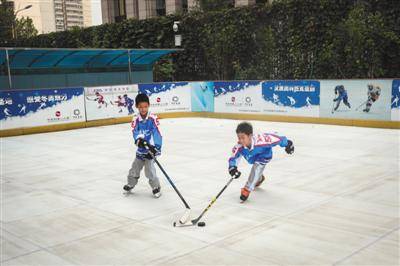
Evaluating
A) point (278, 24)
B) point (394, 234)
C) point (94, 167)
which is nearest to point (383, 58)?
point (278, 24)

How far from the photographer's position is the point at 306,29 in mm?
20516

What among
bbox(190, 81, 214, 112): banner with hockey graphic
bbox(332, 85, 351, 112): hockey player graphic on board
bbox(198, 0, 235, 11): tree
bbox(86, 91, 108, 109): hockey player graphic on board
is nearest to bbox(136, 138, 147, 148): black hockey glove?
bbox(332, 85, 351, 112): hockey player graphic on board

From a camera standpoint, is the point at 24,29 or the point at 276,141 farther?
the point at 24,29

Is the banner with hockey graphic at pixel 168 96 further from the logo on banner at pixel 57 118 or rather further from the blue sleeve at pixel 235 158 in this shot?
the blue sleeve at pixel 235 158

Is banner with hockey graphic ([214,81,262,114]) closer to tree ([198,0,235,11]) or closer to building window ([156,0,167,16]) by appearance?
tree ([198,0,235,11])

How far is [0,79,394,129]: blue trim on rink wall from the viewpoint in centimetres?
1459

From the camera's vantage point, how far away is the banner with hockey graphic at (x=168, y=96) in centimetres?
1886

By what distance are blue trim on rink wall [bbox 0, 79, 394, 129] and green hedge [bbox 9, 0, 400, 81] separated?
3.33m

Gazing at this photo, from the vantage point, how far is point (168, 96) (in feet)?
63.1

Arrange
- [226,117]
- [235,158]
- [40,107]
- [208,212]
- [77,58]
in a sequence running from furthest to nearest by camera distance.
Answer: [77,58]
[226,117]
[40,107]
[235,158]
[208,212]

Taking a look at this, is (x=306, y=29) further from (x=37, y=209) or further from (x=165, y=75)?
(x=37, y=209)

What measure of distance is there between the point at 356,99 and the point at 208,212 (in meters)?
10.0

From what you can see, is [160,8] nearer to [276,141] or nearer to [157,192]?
[157,192]

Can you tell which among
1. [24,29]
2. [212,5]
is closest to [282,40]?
[212,5]
